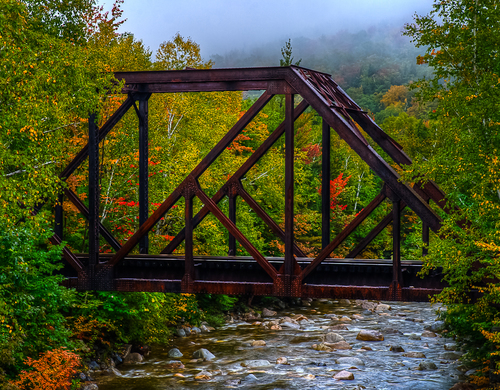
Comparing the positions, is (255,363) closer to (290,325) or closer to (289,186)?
(290,325)

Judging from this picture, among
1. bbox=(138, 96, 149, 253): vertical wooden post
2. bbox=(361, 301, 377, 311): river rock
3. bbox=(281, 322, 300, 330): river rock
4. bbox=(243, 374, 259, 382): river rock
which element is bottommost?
bbox=(243, 374, 259, 382): river rock

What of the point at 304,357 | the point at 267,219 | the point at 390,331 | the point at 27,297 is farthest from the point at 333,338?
the point at 27,297

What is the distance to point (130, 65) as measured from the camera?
3062 centimetres

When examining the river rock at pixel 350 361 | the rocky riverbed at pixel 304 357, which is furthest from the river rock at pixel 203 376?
the river rock at pixel 350 361

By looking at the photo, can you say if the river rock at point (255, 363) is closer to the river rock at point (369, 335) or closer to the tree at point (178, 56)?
the river rock at point (369, 335)

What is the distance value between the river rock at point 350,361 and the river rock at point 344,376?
162cm

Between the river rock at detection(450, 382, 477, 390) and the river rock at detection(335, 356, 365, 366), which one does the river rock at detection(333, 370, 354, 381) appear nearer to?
the river rock at detection(335, 356, 365, 366)

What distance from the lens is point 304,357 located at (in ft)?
73.7

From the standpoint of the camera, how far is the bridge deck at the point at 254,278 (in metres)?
13.6

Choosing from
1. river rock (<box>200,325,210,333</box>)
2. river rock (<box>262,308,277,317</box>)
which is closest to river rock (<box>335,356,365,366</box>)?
river rock (<box>200,325,210,333</box>)

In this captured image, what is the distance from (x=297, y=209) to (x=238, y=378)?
2000 cm

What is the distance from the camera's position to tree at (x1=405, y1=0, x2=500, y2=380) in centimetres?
1195

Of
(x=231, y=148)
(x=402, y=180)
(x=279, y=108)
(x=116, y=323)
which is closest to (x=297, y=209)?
(x=231, y=148)

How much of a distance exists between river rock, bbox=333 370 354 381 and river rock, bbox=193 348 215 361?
192 inches
